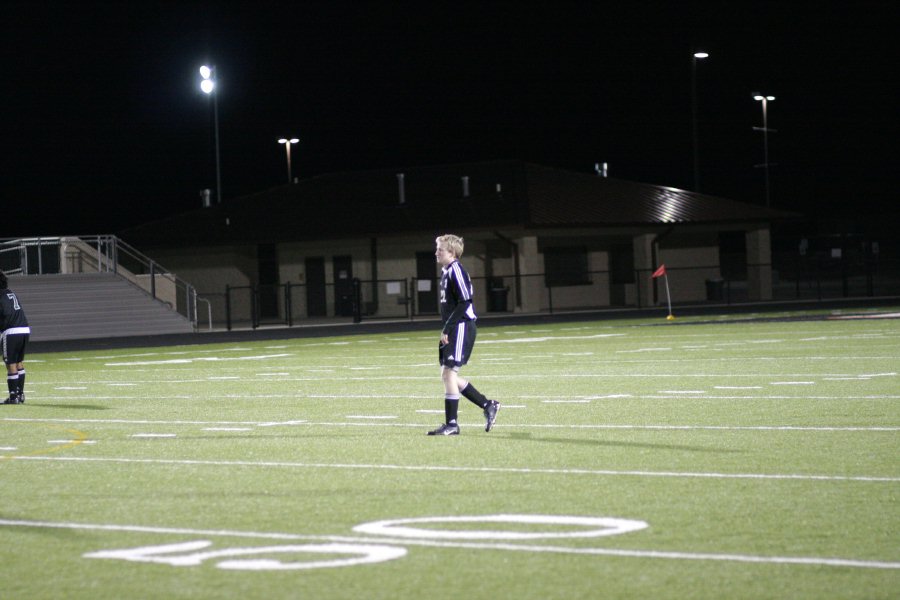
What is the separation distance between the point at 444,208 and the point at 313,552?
4667 cm

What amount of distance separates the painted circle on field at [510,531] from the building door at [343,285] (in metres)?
44.3

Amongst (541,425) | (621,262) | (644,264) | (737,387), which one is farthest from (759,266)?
(541,425)

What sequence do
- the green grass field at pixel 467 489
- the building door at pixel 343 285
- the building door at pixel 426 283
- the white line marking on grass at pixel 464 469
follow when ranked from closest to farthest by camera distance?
the green grass field at pixel 467 489
the white line marking on grass at pixel 464 469
the building door at pixel 426 283
the building door at pixel 343 285

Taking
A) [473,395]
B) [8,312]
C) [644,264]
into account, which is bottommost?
[473,395]

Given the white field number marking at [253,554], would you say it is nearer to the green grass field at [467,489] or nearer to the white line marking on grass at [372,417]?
the green grass field at [467,489]

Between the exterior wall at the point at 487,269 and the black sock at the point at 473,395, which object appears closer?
the black sock at the point at 473,395

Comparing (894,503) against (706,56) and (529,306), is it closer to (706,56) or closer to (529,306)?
(529,306)

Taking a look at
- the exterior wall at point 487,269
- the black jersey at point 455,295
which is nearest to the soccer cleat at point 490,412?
the black jersey at point 455,295

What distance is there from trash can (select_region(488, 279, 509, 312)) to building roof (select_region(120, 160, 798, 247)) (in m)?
2.26

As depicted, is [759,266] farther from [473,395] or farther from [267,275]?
→ [473,395]

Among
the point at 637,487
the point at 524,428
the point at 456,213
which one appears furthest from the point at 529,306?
the point at 637,487

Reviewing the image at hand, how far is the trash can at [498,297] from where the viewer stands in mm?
50812

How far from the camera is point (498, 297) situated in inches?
2002

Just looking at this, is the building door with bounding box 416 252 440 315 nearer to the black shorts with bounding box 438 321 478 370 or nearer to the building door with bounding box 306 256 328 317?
the building door with bounding box 306 256 328 317
